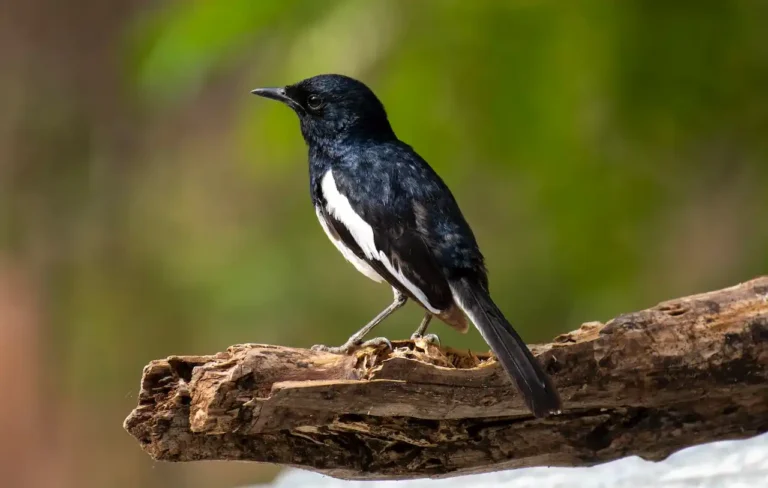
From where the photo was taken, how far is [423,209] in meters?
1.96

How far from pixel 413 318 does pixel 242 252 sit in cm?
75

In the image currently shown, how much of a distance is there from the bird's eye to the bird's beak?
0.03 m

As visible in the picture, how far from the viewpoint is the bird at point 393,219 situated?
1732 mm

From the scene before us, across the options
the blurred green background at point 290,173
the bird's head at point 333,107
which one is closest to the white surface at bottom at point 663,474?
the blurred green background at point 290,173

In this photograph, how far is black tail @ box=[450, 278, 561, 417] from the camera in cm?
157

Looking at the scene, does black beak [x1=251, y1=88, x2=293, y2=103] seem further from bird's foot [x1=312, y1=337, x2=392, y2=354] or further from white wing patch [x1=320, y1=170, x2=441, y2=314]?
bird's foot [x1=312, y1=337, x2=392, y2=354]

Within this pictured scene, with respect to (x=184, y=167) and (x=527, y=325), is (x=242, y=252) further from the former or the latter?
(x=527, y=325)

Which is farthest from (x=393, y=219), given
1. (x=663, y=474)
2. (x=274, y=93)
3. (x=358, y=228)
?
(x=663, y=474)

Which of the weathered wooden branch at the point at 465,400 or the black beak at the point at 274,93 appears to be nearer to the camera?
the weathered wooden branch at the point at 465,400

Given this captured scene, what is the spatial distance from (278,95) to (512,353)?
3.24 feet

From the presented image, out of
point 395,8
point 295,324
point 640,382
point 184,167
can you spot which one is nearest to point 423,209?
point 395,8

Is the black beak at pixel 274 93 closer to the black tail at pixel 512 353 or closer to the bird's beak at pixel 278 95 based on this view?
the bird's beak at pixel 278 95

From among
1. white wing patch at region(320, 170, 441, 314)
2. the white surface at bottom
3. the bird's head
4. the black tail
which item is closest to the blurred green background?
the bird's head

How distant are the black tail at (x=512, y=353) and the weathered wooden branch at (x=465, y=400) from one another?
54mm
